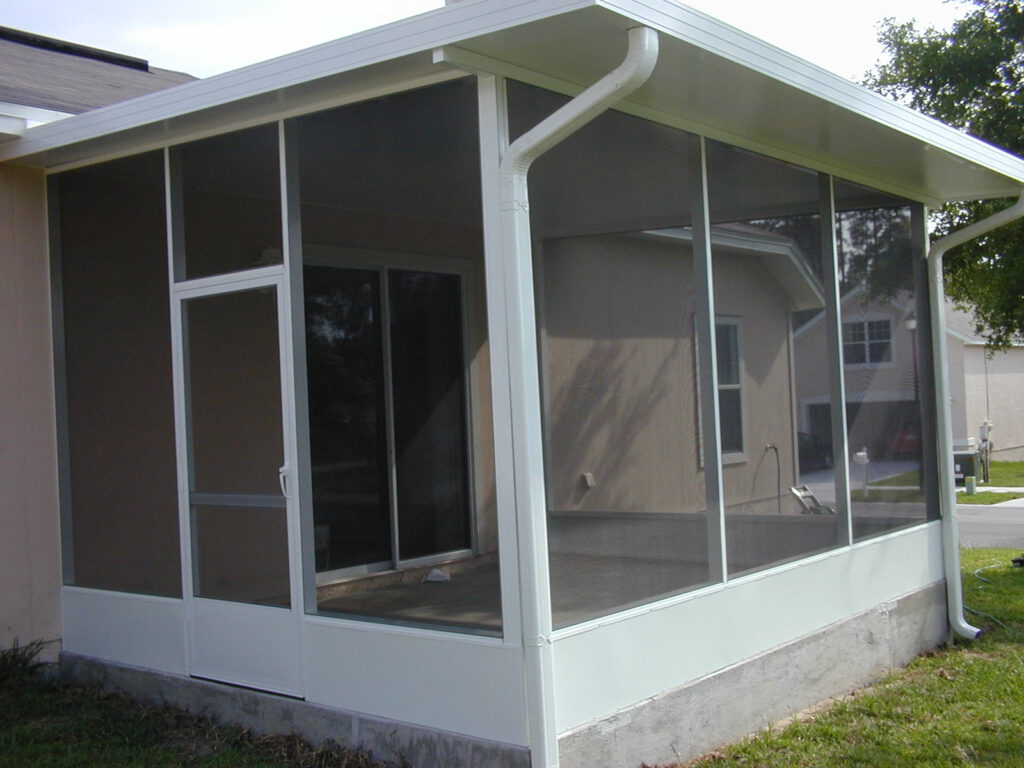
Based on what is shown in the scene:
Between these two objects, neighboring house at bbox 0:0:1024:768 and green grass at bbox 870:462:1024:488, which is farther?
green grass at bbox 870:462:1024:488

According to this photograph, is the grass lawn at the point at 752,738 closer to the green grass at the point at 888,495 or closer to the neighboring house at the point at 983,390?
the green grass at the point at 888,495

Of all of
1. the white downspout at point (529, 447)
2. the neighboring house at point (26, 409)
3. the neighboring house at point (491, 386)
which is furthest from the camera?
the neighboring house at point (26, 409)

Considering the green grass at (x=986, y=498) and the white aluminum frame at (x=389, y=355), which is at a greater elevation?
the white aluminum frame at (x=389, y=355)

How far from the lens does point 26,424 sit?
19.0 feet

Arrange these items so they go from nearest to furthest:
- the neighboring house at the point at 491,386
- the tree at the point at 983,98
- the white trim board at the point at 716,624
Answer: the neighboring house at the point at 491,386 → the white trim board at the point at 716,624 → the tree at the point at 983,98

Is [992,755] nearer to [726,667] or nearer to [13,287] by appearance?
[726,667]

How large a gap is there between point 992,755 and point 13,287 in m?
5.22

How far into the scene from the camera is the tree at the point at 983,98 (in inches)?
373

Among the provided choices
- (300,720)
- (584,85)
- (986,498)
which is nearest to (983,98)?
(584,85)

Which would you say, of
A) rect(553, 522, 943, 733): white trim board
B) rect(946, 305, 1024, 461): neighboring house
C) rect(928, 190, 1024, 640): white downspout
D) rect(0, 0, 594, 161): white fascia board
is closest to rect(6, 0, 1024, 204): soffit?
Result: rect(0, 0, 594, 161): white fascia board

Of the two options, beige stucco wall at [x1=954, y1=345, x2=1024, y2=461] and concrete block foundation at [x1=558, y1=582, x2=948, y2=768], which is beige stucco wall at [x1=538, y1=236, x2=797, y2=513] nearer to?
concrete block foundation at [x1=558, y1=582, x2=948, y2=768]

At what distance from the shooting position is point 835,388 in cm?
603

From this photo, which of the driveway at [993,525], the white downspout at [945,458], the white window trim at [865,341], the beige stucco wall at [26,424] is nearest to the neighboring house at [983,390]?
the driveway at [993,525]

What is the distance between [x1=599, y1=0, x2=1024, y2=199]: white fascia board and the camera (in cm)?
→ 373
